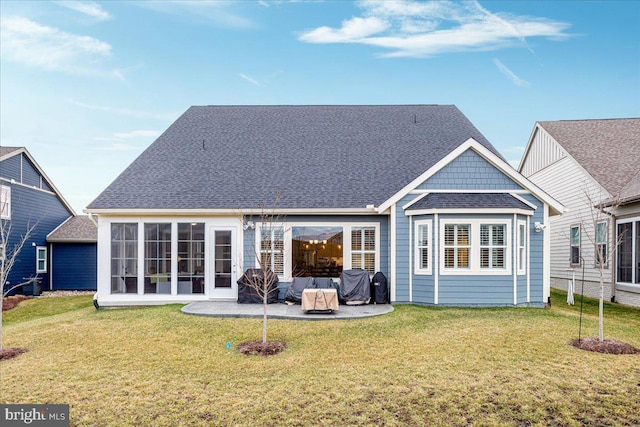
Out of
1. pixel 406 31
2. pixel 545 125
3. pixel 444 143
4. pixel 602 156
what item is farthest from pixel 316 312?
pixel 545 125

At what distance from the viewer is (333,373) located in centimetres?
627

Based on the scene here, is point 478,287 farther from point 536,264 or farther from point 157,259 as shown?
point 157,259

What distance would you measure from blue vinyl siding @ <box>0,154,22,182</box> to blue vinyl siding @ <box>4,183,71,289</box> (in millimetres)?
492

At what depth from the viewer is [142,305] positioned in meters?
12.8

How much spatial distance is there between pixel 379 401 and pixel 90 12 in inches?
669

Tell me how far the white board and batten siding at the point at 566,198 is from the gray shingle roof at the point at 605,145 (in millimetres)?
307

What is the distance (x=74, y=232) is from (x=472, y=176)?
68.9 ft

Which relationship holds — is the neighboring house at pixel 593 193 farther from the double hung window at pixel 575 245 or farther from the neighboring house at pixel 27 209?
the neighboring house at pixel 27 209

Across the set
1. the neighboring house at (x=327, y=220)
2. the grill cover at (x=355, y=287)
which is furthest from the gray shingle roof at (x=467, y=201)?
the grill cover at (x=355, y=287)

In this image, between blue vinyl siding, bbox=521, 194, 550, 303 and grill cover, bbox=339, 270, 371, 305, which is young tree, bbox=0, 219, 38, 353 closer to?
grill cover, bbox=339, 270, 371, 305

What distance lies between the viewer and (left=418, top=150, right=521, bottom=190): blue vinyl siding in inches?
474

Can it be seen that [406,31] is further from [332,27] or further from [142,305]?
[142,305]

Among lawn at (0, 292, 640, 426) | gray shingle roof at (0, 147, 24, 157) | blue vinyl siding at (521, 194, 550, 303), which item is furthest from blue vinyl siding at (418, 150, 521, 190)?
gray shingle roof at (0, 147, 24, 157)

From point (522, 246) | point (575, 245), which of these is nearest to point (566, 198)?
point (575, 245)
